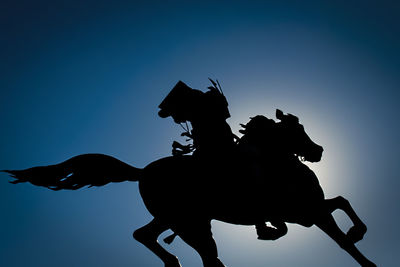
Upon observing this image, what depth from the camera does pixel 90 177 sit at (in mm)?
4348

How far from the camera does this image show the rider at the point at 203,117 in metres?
4.66

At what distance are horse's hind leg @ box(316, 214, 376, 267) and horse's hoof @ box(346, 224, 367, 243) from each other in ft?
0.21

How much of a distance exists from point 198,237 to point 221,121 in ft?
5.76

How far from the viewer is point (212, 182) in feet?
14.7

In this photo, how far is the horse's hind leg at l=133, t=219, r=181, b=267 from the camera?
14.8 ft

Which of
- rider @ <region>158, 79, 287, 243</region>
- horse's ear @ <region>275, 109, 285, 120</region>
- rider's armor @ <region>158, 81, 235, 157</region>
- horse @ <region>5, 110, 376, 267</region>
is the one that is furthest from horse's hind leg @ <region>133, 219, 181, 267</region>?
horse's ear @ <region>275, 109, 285, 120</region>

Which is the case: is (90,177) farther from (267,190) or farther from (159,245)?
(267,190)

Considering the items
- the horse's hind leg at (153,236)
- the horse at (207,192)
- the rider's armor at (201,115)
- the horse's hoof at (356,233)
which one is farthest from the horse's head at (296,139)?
the horse's hind leg at (153,236)

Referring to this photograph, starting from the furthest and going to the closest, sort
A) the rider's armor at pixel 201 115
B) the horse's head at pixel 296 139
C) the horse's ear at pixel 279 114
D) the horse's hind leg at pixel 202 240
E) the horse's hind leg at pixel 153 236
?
the horse's ear at pixel 279 114
the horse's head at pixel 296 139
the rider's armor at pixel 201 115
the horse's hind leg at pixel 153 236
the horse's hind leg at pixel 202 240

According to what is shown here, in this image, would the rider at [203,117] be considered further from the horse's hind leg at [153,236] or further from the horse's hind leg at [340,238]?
the horse's hind leg at [340,238]

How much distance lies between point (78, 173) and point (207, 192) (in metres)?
1.80

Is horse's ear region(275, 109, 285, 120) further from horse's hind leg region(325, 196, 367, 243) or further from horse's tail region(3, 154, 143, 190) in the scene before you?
horse's tail region(3, 154, 143, 190)

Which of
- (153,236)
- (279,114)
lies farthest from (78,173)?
(279,114)

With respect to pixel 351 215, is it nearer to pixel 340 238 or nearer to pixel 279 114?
pixel 340 238
